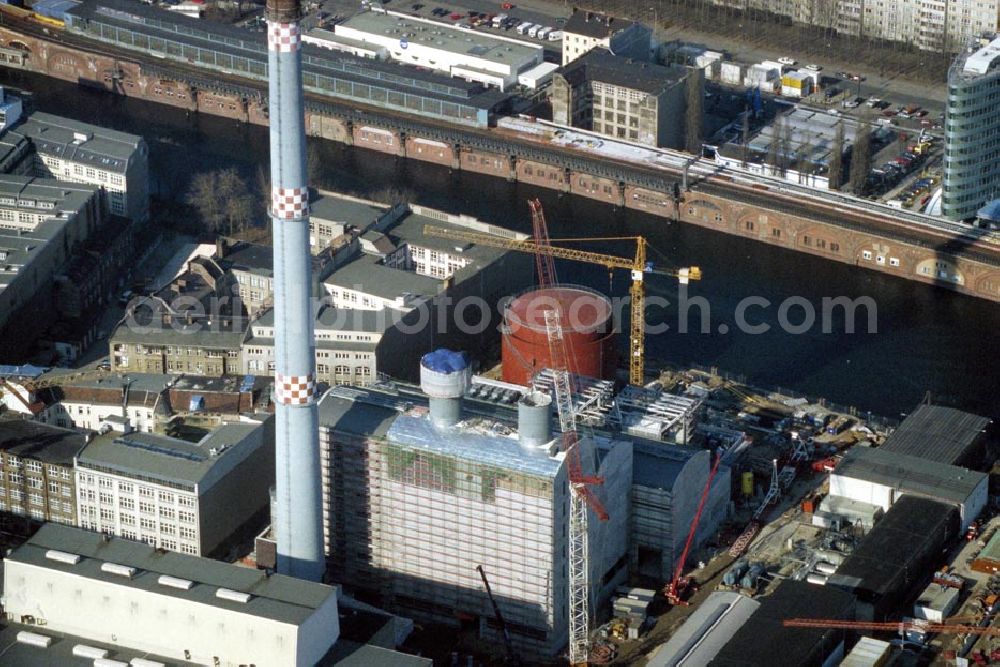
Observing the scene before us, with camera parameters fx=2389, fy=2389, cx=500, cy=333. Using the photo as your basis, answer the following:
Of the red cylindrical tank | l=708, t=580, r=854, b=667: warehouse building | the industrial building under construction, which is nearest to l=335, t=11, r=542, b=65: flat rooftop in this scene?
the red cylindrical tank

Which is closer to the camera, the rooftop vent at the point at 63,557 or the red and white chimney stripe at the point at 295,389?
the rooftop vent at the point at 63,557

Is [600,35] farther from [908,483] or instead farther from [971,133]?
[908,483]

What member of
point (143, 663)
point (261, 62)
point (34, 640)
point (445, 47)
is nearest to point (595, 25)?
point (445, 47)

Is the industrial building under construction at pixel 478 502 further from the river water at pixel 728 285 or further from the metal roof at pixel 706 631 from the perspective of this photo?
the river water at pixel 728 285

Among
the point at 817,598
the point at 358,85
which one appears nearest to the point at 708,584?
the point at 817,598

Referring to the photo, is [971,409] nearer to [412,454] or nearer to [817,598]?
[817,598]

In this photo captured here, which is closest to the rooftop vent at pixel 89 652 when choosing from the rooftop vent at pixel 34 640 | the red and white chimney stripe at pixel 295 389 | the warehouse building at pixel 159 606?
the warehouse building at pixel 159 606

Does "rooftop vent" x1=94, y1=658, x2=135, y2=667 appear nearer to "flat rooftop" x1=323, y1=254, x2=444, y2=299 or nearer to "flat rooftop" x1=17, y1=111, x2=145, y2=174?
"flat rooftop" x1=323, y1=254, x2=444, y2=299
